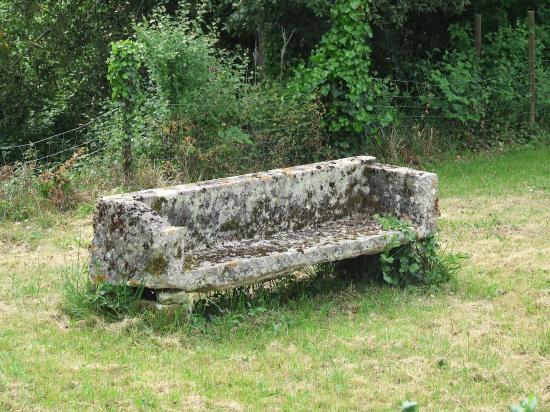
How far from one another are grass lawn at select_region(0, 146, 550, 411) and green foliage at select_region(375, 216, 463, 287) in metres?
0.13

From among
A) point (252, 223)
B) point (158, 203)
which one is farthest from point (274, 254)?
point (158, 203)

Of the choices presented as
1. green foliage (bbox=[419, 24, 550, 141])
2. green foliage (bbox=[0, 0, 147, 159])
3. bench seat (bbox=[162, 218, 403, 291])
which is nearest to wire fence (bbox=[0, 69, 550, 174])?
green foliage (bbox=[419, 24, 550, 141])

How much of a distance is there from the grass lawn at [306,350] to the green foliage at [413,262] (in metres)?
0.13

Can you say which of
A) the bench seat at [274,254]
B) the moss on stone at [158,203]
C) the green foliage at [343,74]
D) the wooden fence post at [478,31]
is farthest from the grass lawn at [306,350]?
the wooden fence post at [478,31]

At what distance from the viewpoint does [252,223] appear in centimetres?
780

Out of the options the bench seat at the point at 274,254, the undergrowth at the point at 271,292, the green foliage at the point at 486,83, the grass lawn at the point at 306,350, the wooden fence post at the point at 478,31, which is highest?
the wooden fence post at the point at 478,31

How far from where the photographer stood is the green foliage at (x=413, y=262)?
785 centimetres

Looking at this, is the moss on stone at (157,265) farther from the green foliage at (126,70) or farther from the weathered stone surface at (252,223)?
the green foliage at (126,70)

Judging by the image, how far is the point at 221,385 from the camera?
5.74m

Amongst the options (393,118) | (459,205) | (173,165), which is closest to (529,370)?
(459,205)

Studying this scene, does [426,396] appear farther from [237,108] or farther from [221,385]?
[237,108]

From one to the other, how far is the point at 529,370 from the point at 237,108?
681cm

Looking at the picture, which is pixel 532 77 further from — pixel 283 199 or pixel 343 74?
pixel 283 199

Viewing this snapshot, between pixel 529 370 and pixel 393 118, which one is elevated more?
pixel 393 118
